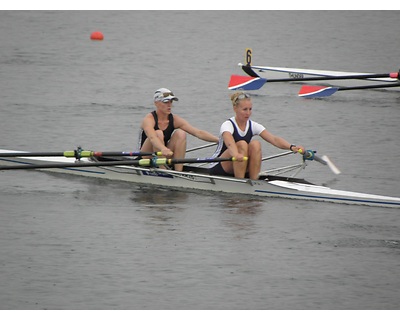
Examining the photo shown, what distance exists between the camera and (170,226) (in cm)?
1447

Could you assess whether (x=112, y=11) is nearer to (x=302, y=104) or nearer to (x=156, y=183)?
(x=302, y=104)

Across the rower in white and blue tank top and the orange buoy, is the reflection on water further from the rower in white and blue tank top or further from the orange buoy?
the orange buoy

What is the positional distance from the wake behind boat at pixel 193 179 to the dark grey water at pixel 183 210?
141mm

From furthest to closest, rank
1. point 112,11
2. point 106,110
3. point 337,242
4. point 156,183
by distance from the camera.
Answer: point 112,11
point 106,110
point 156,183
point 337,242

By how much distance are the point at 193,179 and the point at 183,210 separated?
830 mm

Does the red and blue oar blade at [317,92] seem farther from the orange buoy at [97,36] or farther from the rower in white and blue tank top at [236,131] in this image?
the orange buoy at [97,36]

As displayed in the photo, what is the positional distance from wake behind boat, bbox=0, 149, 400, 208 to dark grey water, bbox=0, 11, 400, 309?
5.5 inches

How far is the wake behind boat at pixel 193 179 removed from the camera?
1521 cm

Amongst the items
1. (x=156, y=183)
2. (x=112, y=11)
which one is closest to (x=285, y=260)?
(x=156, y=183)

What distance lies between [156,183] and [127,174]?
455mm

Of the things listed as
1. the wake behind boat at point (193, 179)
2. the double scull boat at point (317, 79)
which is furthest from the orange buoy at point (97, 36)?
the wake behind boat at point (193, 179)

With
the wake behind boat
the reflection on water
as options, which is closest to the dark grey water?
the reflection on water

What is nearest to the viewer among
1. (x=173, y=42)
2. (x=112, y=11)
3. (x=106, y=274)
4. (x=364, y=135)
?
(x=106, y=274)

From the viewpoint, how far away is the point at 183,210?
15.1m
